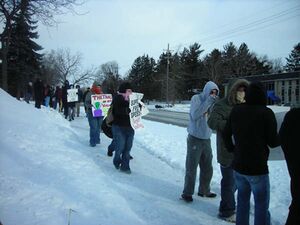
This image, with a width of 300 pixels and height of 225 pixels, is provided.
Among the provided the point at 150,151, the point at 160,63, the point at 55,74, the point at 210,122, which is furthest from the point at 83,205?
the point at 160,63

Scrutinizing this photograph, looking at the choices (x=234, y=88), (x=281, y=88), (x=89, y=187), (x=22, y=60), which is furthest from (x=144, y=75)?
(x=234, y=88)

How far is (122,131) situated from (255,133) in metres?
4.53

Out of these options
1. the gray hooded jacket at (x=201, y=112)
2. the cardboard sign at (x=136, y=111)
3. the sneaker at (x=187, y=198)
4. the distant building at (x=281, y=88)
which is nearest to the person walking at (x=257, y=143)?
the gray hooded jacket at (x=201, y=112)

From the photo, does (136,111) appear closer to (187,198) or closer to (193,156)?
(193,156)

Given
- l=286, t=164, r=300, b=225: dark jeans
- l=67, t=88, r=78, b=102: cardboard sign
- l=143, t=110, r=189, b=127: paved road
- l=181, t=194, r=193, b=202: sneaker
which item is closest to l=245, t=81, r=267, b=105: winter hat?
l=286, t=164, r=300, b=225: dark jeans

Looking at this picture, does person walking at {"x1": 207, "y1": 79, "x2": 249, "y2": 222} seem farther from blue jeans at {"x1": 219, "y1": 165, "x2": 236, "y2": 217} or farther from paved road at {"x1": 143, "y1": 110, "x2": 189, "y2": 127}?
paved road at {"x1": 143, "y1": 110, "x2": 189, "y2": 127}

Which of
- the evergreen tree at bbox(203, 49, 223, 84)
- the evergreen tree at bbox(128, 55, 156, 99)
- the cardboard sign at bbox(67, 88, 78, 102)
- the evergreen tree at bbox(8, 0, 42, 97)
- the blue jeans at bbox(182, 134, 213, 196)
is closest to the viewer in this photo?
the blue jeans at bbox(182, 134, 213, 196)

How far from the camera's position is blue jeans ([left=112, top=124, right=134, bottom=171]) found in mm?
8312

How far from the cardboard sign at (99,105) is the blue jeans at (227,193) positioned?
6.42m

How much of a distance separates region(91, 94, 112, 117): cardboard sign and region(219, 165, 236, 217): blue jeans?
6420 millimetres

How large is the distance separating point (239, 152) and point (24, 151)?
5.24 metres

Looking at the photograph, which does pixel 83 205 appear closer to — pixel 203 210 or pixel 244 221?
pixel 203 210

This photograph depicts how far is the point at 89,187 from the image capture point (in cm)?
654

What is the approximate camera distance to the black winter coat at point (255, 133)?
13.8 feet
